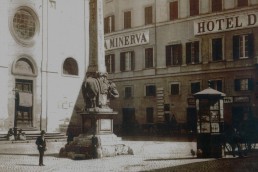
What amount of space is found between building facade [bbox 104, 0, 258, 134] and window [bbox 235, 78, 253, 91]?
62 mm

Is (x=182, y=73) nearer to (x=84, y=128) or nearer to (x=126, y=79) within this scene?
(x=126, y=79)

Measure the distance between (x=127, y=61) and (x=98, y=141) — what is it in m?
20.3

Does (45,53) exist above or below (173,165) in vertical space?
above

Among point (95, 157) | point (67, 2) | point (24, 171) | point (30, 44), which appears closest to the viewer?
point (24, 171)

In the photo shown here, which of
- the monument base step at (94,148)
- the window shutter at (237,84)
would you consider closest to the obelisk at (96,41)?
the monument base step at (94,148)

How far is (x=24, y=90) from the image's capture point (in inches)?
968

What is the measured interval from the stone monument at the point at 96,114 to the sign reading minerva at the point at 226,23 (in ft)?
47.5

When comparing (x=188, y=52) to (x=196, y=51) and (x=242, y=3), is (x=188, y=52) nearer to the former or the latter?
(x=196, y=51)

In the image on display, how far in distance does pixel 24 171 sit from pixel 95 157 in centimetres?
293

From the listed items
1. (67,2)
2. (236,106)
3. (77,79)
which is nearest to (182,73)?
(236,106)

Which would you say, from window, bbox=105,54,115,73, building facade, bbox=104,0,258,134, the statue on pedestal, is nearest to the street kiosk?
the statue on pedestal

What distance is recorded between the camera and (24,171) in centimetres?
1051

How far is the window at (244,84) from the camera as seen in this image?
1013 inches

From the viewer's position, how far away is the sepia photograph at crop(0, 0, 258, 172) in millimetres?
23719
